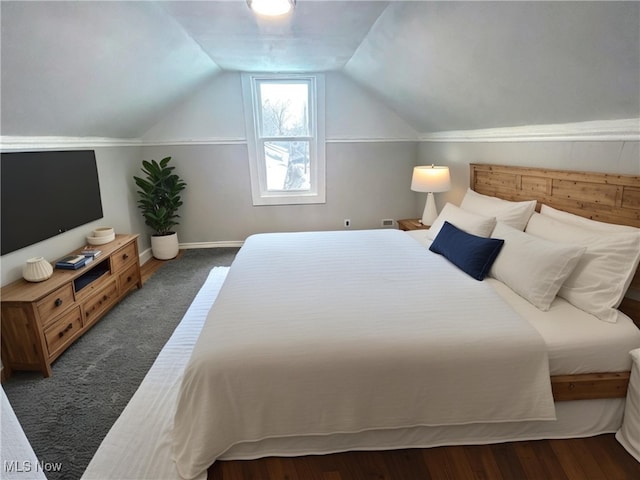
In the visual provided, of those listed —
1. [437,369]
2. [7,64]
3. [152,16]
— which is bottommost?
[437,369]

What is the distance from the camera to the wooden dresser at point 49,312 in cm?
212

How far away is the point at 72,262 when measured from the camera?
2615mm

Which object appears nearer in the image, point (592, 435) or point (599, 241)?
point (592, 435)

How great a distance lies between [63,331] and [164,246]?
2063 millimetres

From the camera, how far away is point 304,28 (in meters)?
2.83

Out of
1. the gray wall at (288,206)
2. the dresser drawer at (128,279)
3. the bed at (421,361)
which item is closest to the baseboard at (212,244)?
the gray wall at (288,206)

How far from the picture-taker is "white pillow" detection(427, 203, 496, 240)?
2498mm

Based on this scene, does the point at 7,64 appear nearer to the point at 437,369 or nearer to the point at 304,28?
the point at 304,28

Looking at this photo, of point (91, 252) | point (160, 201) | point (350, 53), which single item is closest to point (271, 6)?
point (350, 53)

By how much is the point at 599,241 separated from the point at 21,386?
11.2 ft

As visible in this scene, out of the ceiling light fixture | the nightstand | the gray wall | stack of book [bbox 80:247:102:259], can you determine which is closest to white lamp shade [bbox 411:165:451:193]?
the nightstand

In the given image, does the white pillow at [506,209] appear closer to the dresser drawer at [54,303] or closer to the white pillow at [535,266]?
the white pillow at [535,266]

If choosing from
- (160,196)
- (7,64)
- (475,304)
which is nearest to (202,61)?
(160,196)

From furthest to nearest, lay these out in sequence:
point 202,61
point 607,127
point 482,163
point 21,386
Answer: point 202,61
point 482,163
point 21,386
point 607,127
